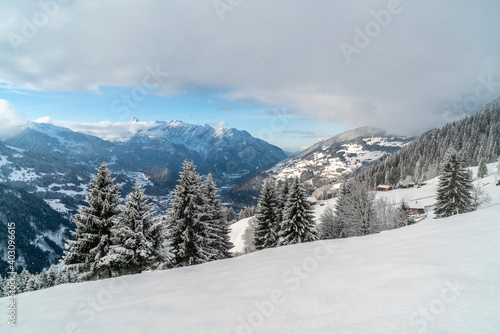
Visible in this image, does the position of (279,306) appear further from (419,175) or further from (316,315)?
(419,175)

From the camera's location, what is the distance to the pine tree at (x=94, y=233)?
57.6 ft

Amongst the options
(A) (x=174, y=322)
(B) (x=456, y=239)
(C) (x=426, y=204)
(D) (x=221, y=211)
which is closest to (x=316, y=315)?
(A) (x=174, y=322)

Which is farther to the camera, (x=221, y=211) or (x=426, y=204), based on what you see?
(x=426, y=204)

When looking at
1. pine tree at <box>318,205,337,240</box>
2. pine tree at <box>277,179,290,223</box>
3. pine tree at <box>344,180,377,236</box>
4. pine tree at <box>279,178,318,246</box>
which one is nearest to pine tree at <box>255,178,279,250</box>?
pine tree at <box>277,179,290,223</box>

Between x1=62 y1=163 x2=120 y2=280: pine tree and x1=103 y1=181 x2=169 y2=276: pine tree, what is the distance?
110 cm

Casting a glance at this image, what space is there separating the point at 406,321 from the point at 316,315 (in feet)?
4.62

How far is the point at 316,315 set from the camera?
4109mm

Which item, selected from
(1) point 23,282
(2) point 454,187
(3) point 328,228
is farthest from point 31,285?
(2) point 454,187

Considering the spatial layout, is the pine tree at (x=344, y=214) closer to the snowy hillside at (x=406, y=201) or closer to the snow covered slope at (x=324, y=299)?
the snowy hillside at (x=406, y=201)

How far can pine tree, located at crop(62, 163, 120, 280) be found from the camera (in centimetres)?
1756

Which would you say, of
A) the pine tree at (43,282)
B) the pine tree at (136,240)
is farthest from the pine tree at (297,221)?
the pine tree at (43,282)

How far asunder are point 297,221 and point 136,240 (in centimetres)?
1705

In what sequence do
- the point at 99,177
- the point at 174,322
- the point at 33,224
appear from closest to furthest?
the point at 174,322 < the point at 99,177 < the point at 33,224

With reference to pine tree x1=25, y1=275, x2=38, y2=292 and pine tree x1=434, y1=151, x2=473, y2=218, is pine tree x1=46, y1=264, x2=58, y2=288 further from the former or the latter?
pine tree x1=434, y1=151, x2=473, y2=218
